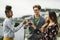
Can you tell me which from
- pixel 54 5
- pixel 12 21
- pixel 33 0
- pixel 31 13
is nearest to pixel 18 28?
pixel 12 21

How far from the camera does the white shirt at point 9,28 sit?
6.98 ft

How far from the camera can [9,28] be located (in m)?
2.14

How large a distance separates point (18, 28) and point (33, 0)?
1.46ft

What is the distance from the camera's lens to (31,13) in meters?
2.12

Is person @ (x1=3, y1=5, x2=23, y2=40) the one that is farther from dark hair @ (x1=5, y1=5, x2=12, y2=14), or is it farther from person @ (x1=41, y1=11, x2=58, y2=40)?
person @ (x1=41, y1=11, x2=58, y2=40)

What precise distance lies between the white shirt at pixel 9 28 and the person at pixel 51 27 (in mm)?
349

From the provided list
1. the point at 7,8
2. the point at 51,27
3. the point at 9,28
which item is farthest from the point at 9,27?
the point at 51,27

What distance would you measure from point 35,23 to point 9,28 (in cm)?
37

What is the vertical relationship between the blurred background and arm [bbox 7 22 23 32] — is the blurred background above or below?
above

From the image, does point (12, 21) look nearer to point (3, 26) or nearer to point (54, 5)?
point (3, 26)

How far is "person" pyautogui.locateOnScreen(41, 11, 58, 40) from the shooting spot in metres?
2.03

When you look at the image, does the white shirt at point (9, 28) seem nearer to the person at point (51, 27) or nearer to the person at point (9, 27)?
the person at point (9, 27)

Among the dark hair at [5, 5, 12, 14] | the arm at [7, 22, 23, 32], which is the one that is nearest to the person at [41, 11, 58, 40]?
the arm at [7, 22, 23, 32]

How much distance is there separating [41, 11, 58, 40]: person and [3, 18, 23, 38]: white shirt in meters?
0.35
